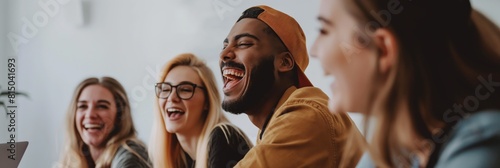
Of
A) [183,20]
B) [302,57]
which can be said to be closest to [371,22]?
[302,57]

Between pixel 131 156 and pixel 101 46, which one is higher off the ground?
pixel 101 46

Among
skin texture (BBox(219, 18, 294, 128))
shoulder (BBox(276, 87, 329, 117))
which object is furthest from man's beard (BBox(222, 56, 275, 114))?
shoulder (BBox(276, 87, 329, 117))

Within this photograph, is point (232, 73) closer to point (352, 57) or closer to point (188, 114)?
point (188, 114)

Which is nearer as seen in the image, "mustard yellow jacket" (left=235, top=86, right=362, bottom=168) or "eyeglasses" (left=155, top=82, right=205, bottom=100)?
"mustard yellow jacket" (left=235, top=86, right=362, bottom=168)

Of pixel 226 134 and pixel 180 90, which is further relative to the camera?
pixel 180 90

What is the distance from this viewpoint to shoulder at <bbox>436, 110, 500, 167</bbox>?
68 cm

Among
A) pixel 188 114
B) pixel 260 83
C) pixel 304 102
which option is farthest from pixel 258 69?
pixel 188 114

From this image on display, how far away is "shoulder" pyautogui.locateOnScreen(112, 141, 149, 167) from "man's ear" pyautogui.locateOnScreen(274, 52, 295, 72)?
0.89 meters

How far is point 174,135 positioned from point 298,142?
831 millimetres

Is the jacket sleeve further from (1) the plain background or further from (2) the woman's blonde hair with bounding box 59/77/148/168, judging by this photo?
(2) the woman's blonde hair with bounding box 59/77/148/168

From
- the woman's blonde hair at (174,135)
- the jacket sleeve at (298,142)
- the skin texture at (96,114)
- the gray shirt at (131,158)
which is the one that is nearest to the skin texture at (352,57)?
the jacket sleeve at (298,142)

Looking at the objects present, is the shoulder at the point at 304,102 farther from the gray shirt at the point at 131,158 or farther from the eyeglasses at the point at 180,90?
the gray shirt at the point at 131,158

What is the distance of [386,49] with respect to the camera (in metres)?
0.79

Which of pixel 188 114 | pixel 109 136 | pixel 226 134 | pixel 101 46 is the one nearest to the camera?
pixel 226 134
